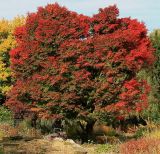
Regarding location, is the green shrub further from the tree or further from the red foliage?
the red foliage

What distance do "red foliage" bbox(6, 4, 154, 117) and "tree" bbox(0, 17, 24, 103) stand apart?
12.1 metres

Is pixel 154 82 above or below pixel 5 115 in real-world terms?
above

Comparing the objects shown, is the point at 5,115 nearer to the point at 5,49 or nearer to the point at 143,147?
the point at 5,49

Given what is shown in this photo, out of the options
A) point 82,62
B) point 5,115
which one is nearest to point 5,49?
point 5,115

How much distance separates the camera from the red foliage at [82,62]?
23.7m

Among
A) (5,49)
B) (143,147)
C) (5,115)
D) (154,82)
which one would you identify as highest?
(5,49)

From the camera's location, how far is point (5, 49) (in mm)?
38281

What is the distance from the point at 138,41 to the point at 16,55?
5.97 meters

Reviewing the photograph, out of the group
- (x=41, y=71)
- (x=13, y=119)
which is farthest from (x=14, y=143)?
(x=13, y=119)

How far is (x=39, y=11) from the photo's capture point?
25234 millimetres

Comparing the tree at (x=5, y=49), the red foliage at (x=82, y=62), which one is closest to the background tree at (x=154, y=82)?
the red foliage at (x=82, y=62)

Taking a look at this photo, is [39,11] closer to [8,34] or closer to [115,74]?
[115,74]

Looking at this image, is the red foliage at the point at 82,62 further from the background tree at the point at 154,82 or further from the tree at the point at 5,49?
the tree at the point at 5,49

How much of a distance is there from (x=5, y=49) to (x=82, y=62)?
15.5 m
